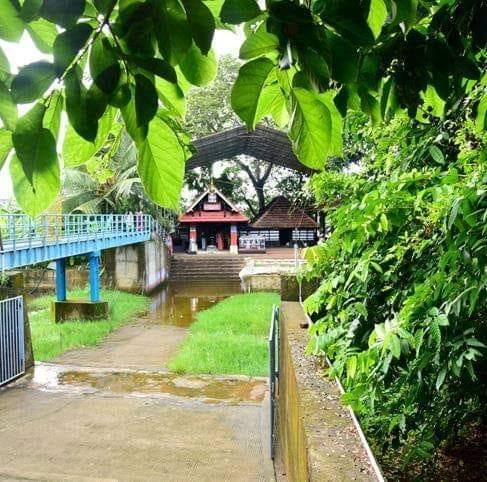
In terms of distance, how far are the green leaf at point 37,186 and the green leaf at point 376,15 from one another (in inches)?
17.2

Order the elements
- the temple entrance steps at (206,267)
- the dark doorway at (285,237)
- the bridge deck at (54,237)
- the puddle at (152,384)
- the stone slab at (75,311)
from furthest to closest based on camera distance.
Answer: the dark doorway at (285,237)
the temple entrance steps at (206,267)
the stone slab at (75,311)
the bridge deck at (54,237)
the puddle at (152,384)

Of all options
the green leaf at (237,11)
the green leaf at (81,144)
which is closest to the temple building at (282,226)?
the green leaf at (81,144)

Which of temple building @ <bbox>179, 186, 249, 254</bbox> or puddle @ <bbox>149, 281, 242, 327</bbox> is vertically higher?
temple building @ <bbox>179, 186, 249, 254</bbox>

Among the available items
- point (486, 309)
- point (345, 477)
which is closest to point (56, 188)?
point (345, 477)

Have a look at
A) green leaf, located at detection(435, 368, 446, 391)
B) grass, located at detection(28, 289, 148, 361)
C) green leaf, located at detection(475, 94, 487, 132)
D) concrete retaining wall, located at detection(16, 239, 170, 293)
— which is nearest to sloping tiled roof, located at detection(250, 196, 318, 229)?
concrete retaining wall, located at detection(16, 239, 170, 293)

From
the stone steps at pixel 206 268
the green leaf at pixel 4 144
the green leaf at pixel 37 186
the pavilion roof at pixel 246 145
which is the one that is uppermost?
the pavilion roof at pixel 246 145

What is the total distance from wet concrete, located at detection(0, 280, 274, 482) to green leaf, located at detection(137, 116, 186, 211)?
3.31 metres

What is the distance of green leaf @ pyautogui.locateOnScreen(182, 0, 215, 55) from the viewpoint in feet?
1.70

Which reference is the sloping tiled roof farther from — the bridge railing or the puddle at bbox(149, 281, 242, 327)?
the bridge railing

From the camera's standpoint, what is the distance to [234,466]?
3.81 meters

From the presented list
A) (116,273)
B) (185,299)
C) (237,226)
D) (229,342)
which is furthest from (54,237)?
(237,226)

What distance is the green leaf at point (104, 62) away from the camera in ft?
1.69

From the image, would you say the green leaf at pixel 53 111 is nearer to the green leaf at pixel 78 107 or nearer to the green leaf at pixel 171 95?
the green leaf at pixel 78 107

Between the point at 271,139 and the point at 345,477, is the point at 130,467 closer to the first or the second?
the point at 345,477
